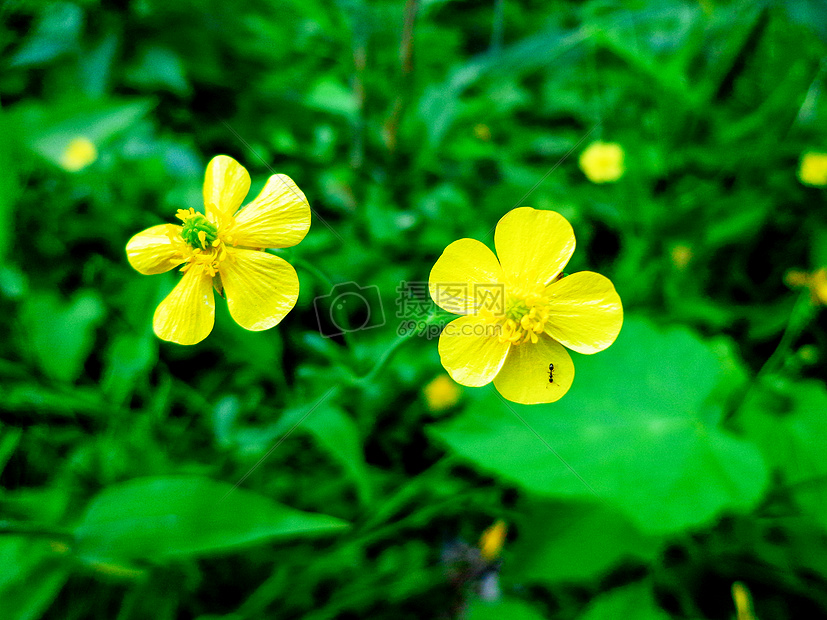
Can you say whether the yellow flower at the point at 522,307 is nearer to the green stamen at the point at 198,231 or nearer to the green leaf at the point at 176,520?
the green stamen at the point at 198,231

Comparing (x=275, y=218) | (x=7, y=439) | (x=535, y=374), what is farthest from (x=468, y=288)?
(x=7, y=439)

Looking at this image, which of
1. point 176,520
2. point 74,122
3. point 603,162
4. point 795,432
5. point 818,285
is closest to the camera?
point 176,520

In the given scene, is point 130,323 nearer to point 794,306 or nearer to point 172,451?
point 172,451

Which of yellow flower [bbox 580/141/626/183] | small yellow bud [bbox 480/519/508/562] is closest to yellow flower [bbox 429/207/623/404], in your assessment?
small yellow bud [bbox 480/519/508/562]

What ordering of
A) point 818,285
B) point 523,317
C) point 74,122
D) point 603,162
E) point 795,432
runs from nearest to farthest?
point 523,317, point 795,432, point 818,285, point 74,122, point 603,162

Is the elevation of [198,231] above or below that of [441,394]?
above

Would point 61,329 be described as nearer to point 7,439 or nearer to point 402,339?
point 7,439

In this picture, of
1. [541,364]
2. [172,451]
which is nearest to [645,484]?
[541,364]
